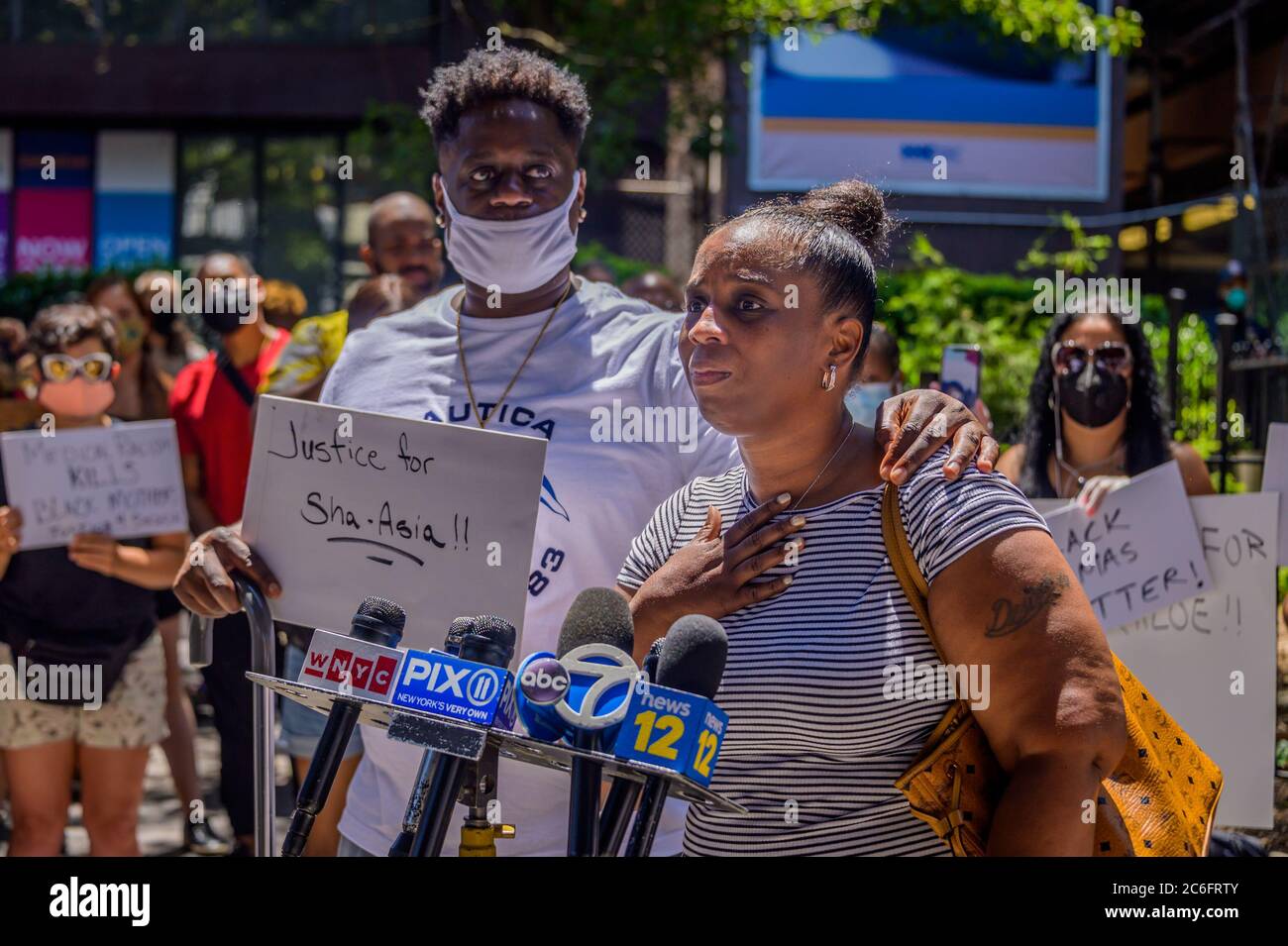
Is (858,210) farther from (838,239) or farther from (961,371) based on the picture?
(961,371)

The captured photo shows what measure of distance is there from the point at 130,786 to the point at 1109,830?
152 inches

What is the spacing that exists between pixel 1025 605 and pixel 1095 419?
2624 millimetres

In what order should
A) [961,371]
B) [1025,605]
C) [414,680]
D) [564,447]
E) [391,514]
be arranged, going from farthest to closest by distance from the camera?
[961,371]
[564,447]
[391,514]
[1025,605]
[414,680]

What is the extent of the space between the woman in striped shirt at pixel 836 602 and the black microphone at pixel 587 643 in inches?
15.5

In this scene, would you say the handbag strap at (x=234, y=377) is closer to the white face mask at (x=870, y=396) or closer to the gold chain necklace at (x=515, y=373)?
the white face mask at (x=870, y=396)

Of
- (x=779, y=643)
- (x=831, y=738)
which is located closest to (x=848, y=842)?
(x=831, y=738)

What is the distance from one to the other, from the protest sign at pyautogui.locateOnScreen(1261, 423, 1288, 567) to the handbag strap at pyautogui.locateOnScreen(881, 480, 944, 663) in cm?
246

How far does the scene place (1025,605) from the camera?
1946mm

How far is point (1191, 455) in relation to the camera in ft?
14.5

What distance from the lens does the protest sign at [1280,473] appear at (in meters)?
4.15

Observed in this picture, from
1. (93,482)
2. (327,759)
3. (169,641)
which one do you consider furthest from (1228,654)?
(169,641)

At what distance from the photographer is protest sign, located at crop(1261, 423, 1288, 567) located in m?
4.15

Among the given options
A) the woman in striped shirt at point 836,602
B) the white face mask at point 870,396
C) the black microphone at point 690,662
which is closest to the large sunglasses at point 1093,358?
the white face mask at point 870,396
